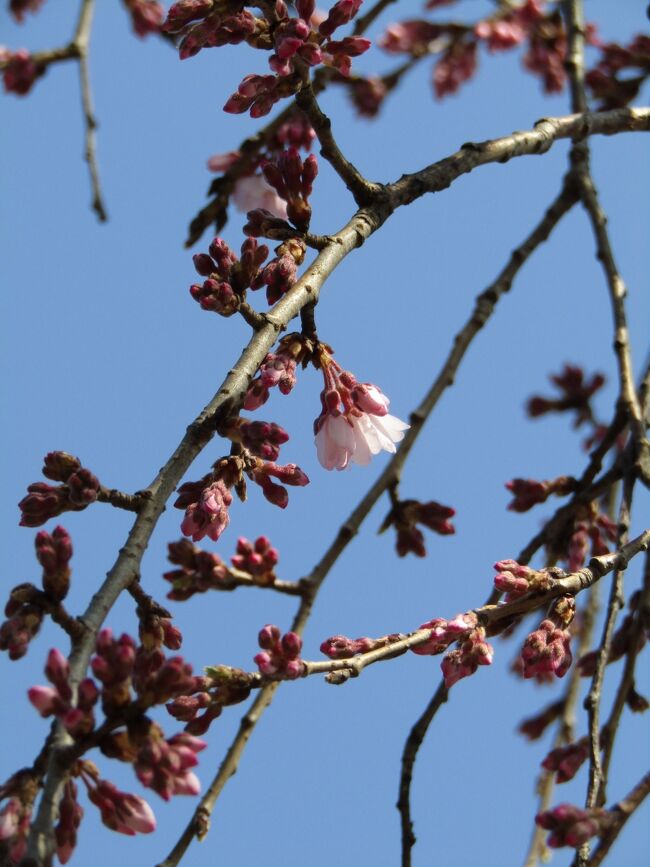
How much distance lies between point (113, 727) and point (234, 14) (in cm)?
173

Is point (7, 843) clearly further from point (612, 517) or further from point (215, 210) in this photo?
point (612, 517)

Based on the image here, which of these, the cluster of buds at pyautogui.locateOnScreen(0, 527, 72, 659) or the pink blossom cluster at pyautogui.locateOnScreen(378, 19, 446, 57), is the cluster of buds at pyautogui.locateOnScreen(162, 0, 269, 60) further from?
the pink blossom cluster at pyautogui.locateOnScreen(378, 19, 446, 57)

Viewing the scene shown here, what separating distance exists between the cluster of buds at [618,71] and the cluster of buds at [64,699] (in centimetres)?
442

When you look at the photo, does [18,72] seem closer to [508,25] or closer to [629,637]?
[508,25]

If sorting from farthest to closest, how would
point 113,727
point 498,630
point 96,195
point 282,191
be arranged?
point 96,195
point 282,191
point 498,630
point 113,727

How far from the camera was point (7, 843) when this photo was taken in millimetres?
1723

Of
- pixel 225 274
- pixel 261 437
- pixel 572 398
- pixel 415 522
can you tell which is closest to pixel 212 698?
pixel 261 437

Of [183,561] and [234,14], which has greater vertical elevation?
[234,14]

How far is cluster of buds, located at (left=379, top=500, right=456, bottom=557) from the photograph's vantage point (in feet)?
12.5

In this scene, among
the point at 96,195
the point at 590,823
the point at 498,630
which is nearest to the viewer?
the point at 590,823

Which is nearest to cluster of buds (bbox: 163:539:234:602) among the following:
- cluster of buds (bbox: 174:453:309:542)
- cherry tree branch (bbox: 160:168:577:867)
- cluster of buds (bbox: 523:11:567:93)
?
cluster of buds (bbox: 174:453:309:542)

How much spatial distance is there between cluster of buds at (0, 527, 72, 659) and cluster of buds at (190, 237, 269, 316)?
2.19 feet

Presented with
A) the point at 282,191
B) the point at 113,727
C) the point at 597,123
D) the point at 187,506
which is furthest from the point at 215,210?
the point at 113,727

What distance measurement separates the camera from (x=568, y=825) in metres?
2.06
